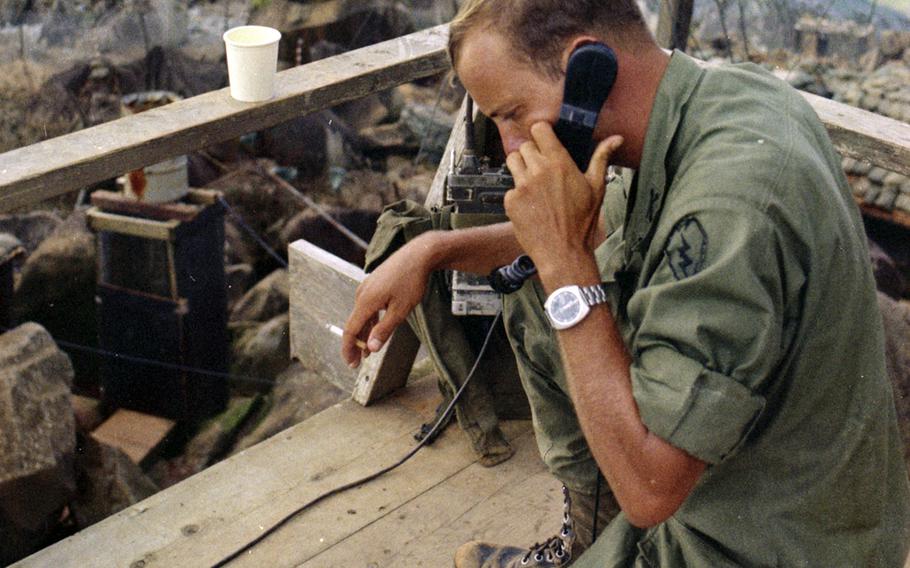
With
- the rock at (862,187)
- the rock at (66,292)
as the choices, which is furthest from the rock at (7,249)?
the rock at (862,187)

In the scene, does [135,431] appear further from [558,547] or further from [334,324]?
[558,547]

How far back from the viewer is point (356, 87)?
3.65 meters

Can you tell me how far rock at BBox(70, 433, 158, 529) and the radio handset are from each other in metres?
3.73

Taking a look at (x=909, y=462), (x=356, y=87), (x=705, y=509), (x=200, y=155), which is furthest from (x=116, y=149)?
(x=200, y=155)

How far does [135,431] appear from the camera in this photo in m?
6.99

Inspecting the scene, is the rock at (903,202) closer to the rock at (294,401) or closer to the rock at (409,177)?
the rock at (409,177)

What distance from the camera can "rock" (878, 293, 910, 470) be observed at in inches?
144

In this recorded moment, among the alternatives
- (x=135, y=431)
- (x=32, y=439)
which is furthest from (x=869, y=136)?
(x=135, y=431)

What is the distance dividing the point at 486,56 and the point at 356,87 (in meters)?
1.67

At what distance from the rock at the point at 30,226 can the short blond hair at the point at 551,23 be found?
7.03 m

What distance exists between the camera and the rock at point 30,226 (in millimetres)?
8352

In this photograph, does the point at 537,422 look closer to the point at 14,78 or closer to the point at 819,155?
the point at 819,155

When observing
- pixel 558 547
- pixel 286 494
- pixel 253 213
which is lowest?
pixel 253 213

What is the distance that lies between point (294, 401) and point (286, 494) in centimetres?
305
